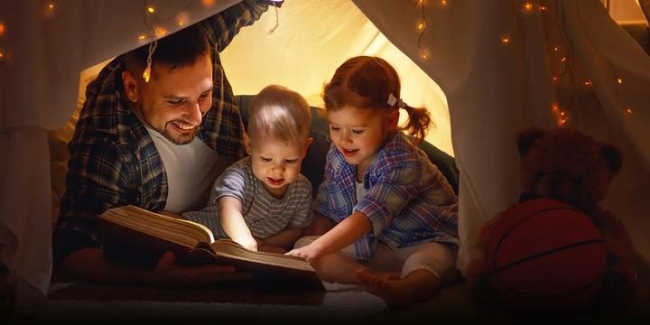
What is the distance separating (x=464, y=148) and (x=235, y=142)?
0.74m

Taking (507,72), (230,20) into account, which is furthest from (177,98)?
(507,72)

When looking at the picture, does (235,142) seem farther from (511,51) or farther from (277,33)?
(511,51)

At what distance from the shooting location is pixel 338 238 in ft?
7.24

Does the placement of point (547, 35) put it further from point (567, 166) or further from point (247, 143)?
point (247, 143)

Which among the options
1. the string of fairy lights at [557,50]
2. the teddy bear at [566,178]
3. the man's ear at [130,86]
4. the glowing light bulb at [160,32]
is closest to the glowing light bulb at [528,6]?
the string of fairy lights at [557,50]

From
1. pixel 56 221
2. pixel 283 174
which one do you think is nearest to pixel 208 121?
pixel 283 174

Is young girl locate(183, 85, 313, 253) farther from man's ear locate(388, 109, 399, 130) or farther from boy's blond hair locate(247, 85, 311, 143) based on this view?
man's ear locate(388, 109, 399, 130)

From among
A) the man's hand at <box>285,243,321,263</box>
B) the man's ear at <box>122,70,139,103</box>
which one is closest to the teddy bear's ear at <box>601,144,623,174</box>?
the man's hand at <box>285,243,321,263</box>

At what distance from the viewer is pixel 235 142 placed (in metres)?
2.53

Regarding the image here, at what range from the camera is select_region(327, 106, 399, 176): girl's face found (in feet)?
7.54

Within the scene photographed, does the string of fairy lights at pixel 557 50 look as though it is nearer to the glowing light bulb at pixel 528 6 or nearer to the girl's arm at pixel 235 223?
the glowing light bulb at pixel 528 6

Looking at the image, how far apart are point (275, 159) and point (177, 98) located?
313 millimetres

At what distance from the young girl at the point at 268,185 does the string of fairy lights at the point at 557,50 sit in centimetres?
44

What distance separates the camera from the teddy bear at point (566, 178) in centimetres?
205
